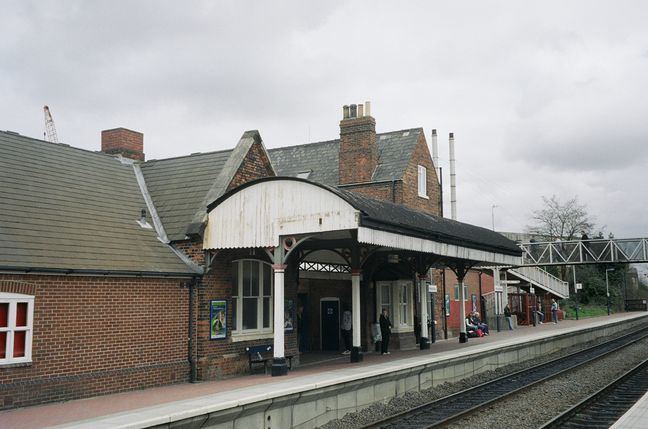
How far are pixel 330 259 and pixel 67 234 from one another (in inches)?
367

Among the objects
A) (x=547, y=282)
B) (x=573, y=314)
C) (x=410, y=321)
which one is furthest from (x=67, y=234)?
(x=573, y=314)

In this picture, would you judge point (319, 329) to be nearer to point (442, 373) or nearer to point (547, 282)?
point (442, 373)

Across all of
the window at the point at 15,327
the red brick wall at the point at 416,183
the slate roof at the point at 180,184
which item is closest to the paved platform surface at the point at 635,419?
the window at the point at 15,327

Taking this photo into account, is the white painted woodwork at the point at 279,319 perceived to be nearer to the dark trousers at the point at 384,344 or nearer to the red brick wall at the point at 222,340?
the red brick wall at the point at 222,340

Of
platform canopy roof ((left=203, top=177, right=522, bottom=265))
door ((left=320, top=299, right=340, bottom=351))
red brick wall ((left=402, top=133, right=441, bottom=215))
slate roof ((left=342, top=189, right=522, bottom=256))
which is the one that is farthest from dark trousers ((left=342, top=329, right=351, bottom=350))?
red brick wall ((left=402, top=133, right=441, bottom=215))

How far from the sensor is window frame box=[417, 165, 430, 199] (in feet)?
84.2

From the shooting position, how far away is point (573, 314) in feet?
171

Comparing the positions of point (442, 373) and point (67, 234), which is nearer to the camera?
point (67, 234)

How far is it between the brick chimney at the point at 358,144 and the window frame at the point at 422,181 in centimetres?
199

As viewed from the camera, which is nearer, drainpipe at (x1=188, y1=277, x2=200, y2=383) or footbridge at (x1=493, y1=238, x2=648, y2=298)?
drainpipe at (x1=188, y1=277, x2=200, y2=383)

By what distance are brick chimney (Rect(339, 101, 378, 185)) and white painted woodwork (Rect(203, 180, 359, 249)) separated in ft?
35.2

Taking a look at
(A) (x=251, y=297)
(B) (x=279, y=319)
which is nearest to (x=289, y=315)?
(A) (x=251, y=297)

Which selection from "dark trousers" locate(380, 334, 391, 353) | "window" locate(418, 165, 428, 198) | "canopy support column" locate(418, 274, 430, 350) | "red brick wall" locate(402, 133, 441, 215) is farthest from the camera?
"window" locate(418, 165, 428, 198)

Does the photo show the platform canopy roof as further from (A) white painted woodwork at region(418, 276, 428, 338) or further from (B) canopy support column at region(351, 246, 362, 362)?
(A) white painted woodwork at region(418, 276, 428, 338)
